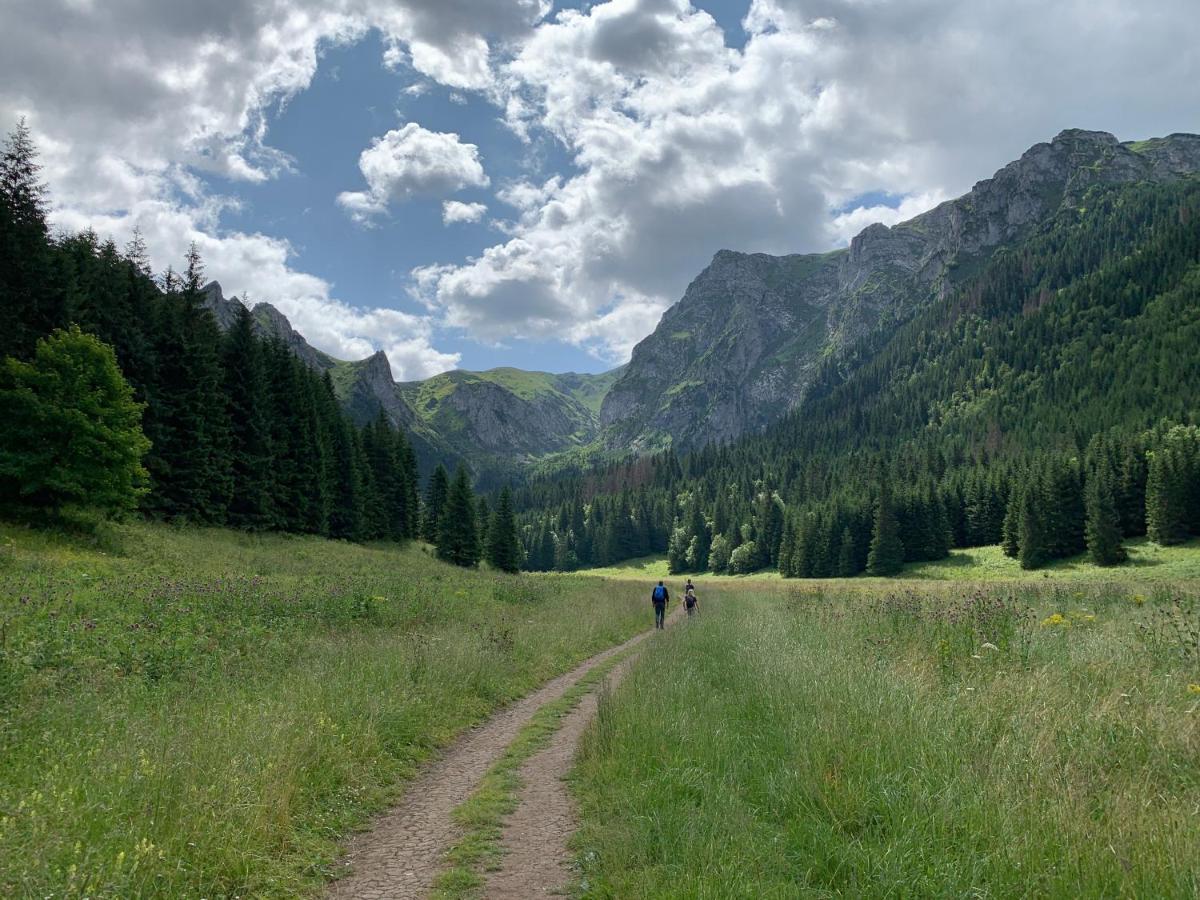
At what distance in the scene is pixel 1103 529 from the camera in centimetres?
6312

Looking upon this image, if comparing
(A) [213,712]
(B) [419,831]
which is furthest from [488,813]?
(A) [213,712]

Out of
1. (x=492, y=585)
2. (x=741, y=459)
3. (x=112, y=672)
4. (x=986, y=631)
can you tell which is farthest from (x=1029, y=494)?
(x=741, y=459)

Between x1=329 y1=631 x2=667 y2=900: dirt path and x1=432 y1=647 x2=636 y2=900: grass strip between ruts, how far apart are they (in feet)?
0.52

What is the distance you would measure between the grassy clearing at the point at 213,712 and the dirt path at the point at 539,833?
1847mm

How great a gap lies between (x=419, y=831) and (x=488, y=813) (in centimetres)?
82

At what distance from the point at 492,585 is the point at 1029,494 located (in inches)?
2659

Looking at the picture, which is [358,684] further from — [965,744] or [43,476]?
[43,476]

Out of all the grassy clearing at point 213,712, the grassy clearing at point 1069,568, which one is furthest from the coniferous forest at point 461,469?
the grassy clearing at point 213,712

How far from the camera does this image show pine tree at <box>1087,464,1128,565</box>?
62.8 metres

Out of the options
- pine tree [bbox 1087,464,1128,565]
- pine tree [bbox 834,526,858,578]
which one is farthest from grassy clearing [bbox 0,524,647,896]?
pine tree [bbox 834,526,858,578]

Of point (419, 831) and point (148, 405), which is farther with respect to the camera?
point (148, 405)

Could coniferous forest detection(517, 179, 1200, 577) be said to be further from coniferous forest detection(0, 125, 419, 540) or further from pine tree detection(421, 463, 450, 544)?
coniferous forest detection(0, 125, 419, 540)

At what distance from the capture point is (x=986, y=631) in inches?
440

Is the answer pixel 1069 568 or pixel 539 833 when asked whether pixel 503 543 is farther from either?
pixel 539 833
